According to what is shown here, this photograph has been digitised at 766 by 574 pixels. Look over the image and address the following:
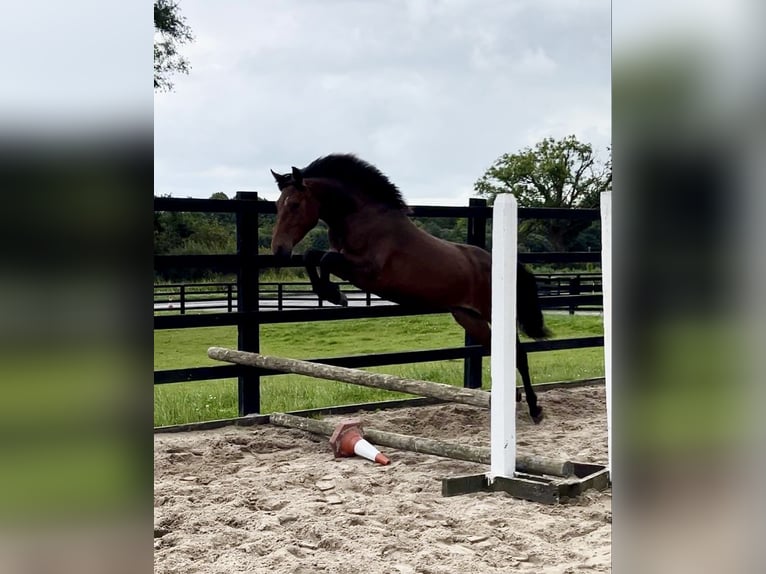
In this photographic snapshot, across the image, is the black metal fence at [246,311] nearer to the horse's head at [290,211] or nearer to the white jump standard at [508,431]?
the horse's head at [290,211]

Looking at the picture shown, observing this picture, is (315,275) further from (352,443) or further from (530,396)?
(530,396)

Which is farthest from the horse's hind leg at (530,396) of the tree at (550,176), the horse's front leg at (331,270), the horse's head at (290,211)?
the tree at (550,176)

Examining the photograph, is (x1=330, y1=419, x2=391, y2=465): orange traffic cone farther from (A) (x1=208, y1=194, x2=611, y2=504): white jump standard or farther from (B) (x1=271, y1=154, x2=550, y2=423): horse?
(B) (x1=271, y1=154, x2=550, y2=423): horse

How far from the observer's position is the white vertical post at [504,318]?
274 cm

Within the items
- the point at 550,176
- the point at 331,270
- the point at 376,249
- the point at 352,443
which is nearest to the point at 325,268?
the point at 331,270

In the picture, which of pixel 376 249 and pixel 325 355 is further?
pixel 325 355

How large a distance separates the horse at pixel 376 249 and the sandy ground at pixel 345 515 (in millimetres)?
980

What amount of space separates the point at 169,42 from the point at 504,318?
6610 mm

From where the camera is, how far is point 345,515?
8.33 feet

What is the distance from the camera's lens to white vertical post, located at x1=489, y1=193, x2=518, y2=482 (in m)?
2.74

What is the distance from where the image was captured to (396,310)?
4.91 meters

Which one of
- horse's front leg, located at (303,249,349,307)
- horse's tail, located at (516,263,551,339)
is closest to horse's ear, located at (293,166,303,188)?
horse's front leg, located at (303,249,349,307)
